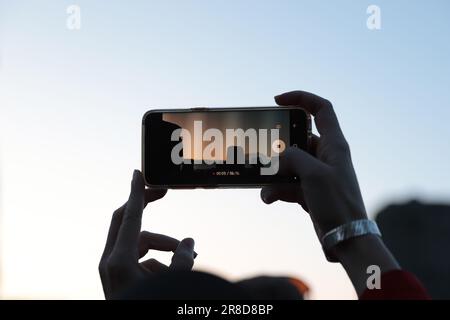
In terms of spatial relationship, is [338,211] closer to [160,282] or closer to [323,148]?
[323,148]

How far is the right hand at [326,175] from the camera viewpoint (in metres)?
4.03

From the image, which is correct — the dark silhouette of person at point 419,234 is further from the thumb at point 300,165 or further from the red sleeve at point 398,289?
the red sleeve at point 398,289

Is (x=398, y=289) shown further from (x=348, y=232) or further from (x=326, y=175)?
(x=326, y=175)

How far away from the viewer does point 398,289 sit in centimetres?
325

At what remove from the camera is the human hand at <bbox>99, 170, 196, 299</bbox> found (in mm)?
4238

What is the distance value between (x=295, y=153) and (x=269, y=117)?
99 cm

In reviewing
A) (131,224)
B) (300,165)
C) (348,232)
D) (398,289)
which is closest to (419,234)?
(300,165)

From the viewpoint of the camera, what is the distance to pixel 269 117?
5.42 meters

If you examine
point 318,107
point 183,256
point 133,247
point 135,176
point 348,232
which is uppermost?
point 318,107

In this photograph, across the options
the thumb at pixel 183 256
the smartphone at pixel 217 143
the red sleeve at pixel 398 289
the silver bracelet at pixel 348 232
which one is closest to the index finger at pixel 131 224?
the thumb at pixel 183 256

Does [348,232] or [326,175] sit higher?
[326,175]

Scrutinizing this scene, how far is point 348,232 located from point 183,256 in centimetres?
113

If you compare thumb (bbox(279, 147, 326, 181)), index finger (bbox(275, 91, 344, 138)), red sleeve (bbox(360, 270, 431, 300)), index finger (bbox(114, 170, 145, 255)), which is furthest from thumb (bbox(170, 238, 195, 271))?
red sleeve (bbox(360, 270, 431, 300))
